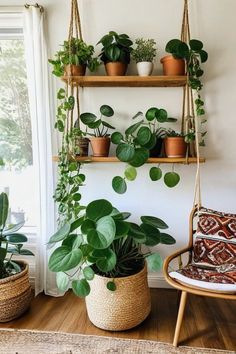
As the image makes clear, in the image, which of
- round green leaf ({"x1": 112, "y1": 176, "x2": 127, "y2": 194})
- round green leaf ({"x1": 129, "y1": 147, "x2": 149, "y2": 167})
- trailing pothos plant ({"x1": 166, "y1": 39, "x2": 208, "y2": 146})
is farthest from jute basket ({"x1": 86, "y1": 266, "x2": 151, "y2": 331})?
trailing pothos plant ({"x1": 166, "y1": 39, "x2": 208, "y2": 146})

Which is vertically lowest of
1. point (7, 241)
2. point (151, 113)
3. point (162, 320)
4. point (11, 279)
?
point (162, 320)

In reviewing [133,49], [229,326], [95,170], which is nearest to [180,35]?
[133,49]

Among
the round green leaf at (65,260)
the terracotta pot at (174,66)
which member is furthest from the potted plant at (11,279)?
the terracotta pot at (174,66)

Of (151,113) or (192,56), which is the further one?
(151,113)

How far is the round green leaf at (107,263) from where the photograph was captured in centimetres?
159

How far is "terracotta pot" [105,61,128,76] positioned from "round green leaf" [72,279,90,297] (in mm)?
1463

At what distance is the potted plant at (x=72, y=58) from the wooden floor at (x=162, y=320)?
1736 mm

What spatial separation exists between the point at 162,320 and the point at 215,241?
2.16 feet

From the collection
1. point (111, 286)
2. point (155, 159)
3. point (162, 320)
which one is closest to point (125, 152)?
point (155, 159)

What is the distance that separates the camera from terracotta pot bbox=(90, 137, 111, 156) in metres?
2.05

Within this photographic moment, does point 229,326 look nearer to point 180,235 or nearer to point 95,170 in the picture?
point 180,235

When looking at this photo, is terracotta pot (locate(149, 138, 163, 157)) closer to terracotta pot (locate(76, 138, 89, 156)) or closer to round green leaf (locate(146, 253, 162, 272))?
terracotta pot (locate(76, 138, 89, 156))

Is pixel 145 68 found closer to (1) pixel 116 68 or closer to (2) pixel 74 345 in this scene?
(1) pixel 116 68

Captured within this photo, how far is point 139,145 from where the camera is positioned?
192 cm
